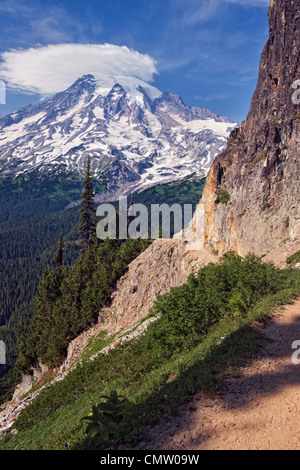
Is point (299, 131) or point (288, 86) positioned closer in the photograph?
point (299, 131)

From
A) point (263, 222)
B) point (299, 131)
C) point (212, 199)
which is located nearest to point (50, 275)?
point (212, 199)

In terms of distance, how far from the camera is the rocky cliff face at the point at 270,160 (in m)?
24.4

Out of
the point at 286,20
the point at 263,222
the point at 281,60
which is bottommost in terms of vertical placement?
the point at 263,222

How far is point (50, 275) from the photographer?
44.9 meters

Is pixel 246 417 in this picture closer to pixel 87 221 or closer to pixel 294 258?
pixel 294 258

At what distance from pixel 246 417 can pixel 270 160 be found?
80.4 ft

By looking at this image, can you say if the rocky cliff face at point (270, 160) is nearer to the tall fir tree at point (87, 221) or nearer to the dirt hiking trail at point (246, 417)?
the dirt hiking trail at point (246, 417)

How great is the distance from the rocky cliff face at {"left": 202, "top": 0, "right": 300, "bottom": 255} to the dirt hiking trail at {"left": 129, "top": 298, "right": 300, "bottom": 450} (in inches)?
678

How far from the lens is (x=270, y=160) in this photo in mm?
26172

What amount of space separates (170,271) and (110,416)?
25352mm

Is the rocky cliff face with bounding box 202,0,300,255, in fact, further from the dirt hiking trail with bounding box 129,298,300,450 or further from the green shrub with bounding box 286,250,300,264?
the dirt hiking trail with bounding box 129,298,300,450

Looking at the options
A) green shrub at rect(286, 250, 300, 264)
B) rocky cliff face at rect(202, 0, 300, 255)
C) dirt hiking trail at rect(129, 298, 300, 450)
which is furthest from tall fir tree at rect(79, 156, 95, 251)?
dirt hiking trail at rect(129, 298, 300, 450)

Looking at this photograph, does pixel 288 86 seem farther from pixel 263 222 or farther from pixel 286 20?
pixel 263 222

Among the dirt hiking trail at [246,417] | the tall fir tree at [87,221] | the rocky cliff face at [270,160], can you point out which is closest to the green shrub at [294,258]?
the rocky cliff face at [270,160]
